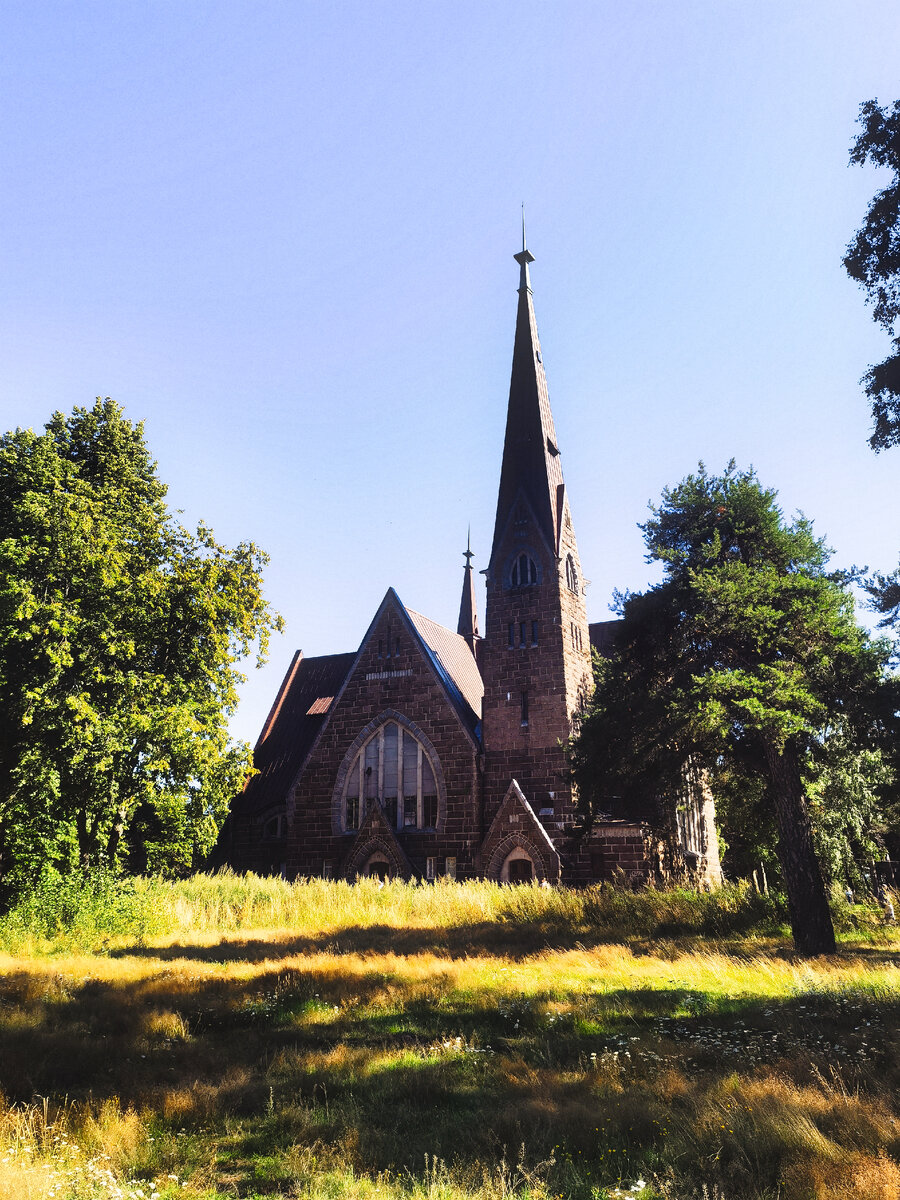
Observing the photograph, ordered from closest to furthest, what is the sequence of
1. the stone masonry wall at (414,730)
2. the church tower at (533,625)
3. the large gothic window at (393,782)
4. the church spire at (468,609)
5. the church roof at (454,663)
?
the church tower at (533,625)
the stone masonry wall at (414,730)
the large gothic window at (393,782)
the church roof at (454,663)
the church spire at (468,609)

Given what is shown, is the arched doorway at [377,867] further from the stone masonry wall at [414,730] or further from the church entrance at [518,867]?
the church entrance at [518,867]

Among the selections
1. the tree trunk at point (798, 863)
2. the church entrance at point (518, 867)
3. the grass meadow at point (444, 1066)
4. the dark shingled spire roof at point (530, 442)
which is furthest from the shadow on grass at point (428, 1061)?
the dark shingled spire roof at point (530, 442)

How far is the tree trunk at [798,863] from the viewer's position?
16.1 meters

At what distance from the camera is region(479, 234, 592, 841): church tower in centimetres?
2997

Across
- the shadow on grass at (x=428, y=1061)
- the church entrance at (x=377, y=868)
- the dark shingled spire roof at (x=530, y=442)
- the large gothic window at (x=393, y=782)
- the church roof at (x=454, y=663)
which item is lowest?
the shadow on grass at (x=428, y=1061)

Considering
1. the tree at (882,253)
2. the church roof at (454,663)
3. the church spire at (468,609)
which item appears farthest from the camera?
the church spire at (468,609)

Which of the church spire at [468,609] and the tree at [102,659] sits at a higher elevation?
the church spire at [468,609]

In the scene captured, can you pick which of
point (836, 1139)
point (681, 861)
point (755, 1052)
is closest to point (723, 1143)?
point (836, 1139)

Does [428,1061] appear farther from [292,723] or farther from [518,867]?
[292,723]

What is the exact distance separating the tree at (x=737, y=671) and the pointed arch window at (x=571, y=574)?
42.7 ft

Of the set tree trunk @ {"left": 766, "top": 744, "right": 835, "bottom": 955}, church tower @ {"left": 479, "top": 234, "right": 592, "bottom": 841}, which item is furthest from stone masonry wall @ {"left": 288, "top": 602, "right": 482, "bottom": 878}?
tree trunk @ {"left": 766, "top": 744, "right": 835, "bottom": 955}

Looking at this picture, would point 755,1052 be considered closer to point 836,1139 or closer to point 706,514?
point 836,1139

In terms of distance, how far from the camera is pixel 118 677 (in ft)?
59.6

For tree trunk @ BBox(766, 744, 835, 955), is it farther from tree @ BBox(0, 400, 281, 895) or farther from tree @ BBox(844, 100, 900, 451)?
tree @ BBox(0, 400, 281, 895)
